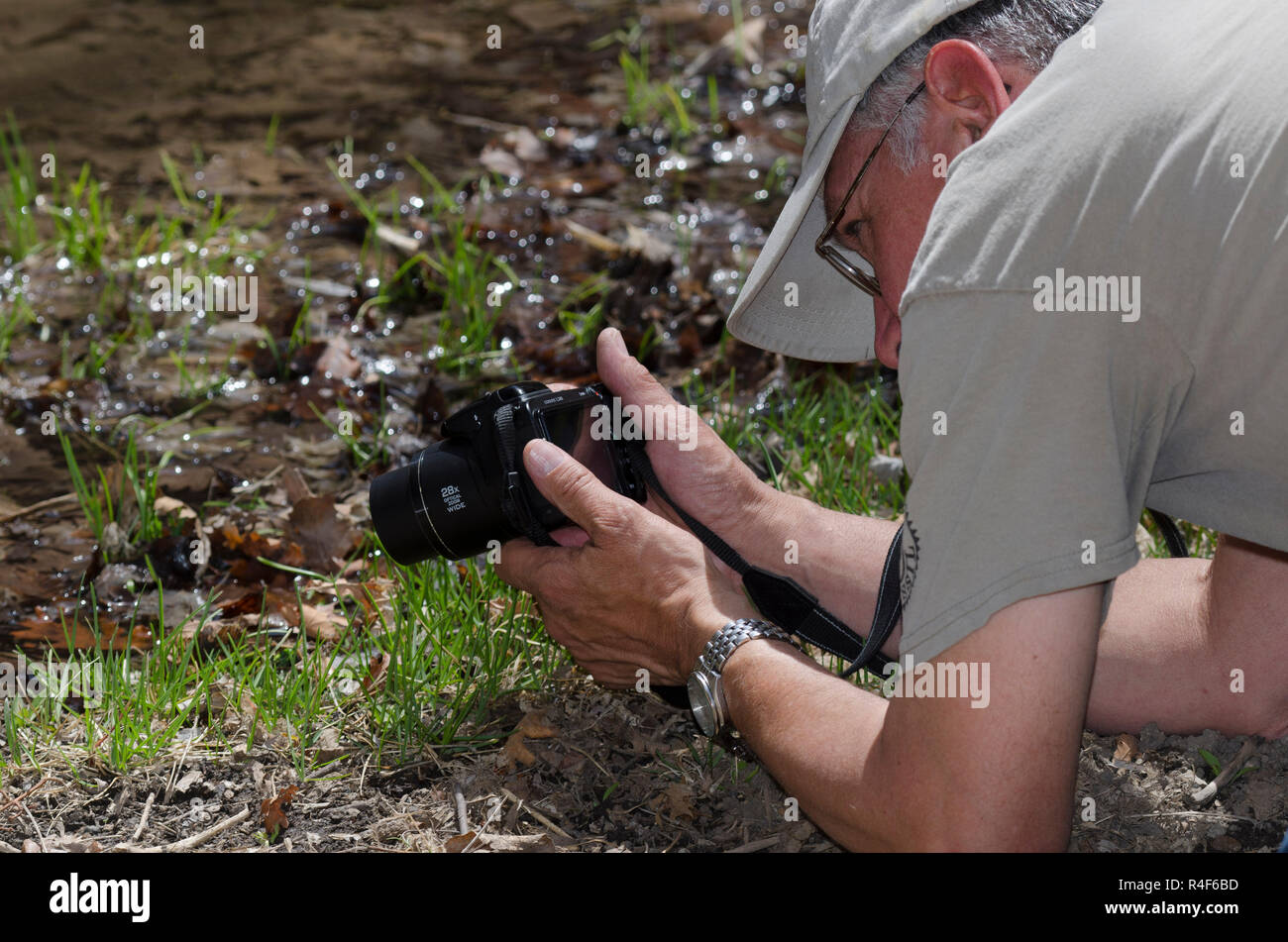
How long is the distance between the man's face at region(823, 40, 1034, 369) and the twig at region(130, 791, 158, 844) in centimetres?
134

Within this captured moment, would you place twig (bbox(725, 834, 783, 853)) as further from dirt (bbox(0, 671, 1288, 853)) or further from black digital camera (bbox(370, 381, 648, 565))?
black digital camera (bbox(370, 381, 648, 565))

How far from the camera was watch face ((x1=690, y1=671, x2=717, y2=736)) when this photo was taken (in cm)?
208

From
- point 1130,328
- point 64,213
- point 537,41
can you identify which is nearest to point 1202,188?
point 1130,328

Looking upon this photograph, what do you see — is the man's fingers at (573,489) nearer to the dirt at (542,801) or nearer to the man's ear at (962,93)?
the dirt at (542,801)

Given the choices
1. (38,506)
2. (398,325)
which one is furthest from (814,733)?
(398,325)

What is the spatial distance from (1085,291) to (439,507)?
1.14 meters

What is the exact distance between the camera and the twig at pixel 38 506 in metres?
3.14

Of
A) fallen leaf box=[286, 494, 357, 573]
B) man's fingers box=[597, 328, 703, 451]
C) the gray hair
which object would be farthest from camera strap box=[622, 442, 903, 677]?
fallen leaf box=[286, 494, 357, 573]

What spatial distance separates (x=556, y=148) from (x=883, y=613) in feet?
10.2

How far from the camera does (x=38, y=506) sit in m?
3.17

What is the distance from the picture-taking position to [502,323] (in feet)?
12.5

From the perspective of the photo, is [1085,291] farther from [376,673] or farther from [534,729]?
[376,673]

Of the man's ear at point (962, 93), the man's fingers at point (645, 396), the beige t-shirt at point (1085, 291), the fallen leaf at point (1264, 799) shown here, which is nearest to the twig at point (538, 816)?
the man's fingers at point (645, 396)

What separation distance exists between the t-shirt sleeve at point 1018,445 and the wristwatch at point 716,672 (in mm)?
500
